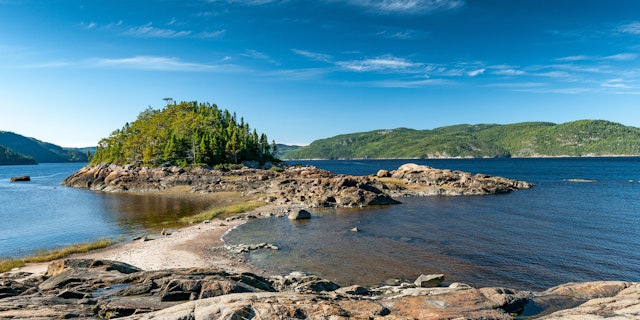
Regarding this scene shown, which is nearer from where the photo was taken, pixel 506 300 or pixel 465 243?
pixel 506 300

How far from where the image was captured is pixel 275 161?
478ft

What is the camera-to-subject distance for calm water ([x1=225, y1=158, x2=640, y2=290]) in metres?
24.9

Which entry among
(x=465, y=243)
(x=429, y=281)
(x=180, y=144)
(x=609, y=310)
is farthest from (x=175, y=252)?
(x=180, y=144)

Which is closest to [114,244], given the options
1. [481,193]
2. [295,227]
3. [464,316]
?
[295,227]

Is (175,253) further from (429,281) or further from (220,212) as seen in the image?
(220,212)

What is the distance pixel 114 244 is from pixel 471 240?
3720 centimetres

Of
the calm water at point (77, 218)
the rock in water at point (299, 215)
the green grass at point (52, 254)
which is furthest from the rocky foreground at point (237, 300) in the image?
the rock in water at point (299, 215)

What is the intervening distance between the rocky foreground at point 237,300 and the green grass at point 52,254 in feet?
34.1

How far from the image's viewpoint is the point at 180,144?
122m

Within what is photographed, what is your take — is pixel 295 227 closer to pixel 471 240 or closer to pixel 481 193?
pixel 471 240

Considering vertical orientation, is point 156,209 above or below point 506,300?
below

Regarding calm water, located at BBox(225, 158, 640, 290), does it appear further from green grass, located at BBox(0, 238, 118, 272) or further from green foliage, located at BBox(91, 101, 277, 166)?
green foliage, located at BBox(91, 101, 277, 166)

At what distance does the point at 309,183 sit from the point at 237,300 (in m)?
61.4

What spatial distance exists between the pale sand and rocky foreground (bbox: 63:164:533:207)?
2549 cm
